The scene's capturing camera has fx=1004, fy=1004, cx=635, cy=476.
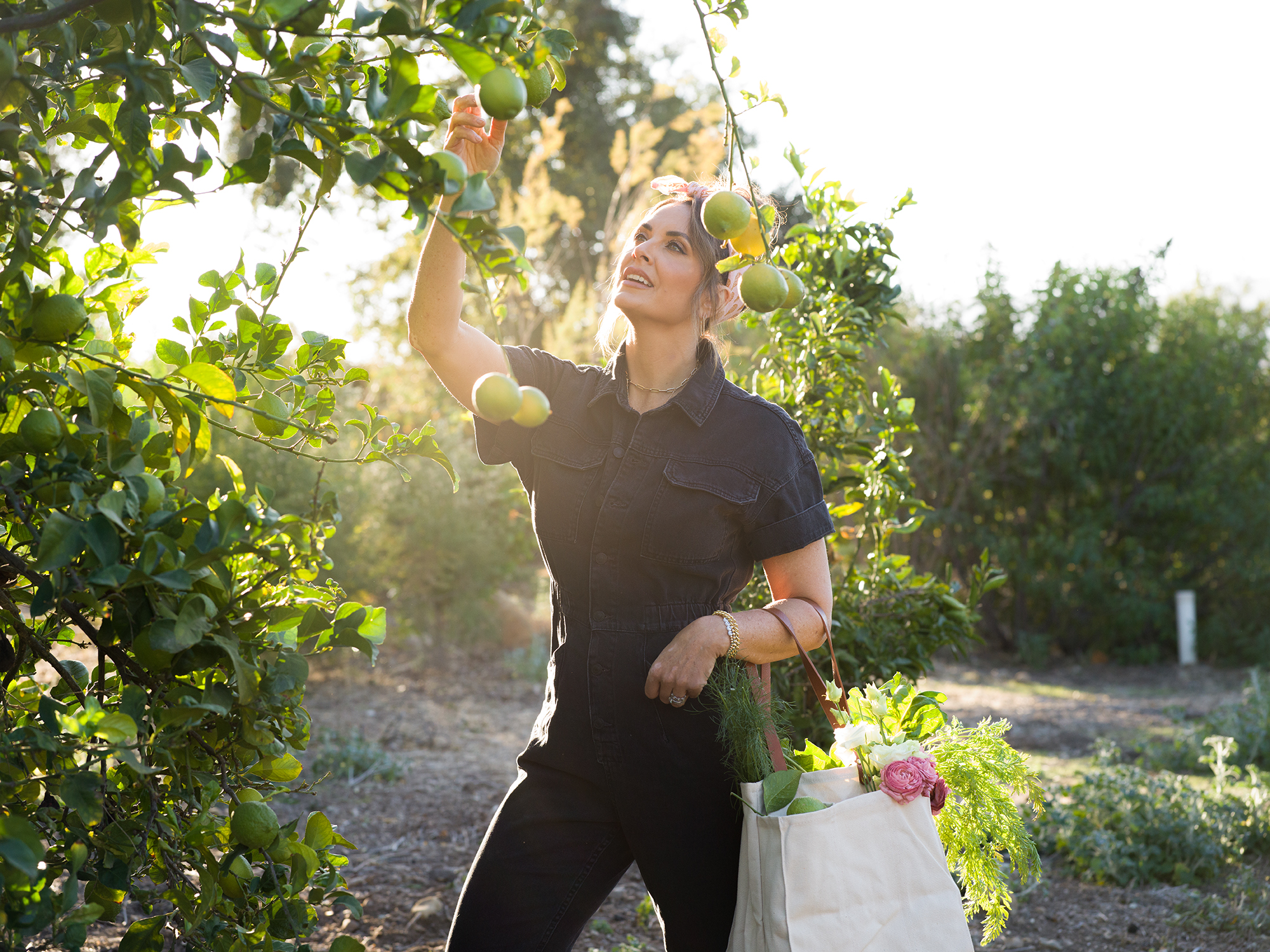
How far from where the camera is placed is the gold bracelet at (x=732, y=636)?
1.59m

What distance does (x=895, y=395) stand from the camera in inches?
111

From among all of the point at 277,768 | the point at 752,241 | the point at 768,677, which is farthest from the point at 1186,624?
the point at 277,768

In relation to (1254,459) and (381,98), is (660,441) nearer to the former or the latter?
(381,98)

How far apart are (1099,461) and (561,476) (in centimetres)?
770

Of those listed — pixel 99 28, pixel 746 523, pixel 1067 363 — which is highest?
pixel 1067 363

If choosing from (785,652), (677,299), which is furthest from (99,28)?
(785,652)

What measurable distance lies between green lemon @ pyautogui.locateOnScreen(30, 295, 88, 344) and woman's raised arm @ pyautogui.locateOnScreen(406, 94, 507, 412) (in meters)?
0.44

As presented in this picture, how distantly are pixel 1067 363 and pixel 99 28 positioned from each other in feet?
27.2

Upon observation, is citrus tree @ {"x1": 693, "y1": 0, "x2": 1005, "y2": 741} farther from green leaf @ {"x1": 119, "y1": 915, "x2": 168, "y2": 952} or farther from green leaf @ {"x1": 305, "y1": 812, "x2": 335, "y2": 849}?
green leaf @ {"x1": 119, "y1": 915, "x2": 168, "y2": 952}

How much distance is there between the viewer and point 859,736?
1525 mm

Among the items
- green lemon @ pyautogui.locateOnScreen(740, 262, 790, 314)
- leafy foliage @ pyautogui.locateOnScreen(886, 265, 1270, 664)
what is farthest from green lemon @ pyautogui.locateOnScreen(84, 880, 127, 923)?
leafy foliage @ pyautogui.locateOnScreen(886, 265, 1270, 664)

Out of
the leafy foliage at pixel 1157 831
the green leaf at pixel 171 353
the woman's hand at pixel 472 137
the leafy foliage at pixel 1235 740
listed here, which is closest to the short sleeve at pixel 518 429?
the woman's hand at pixel 472 137

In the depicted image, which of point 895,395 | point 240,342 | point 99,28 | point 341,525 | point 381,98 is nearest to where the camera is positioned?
point 381,98

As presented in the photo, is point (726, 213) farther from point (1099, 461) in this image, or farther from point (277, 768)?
point (1099, 461)
